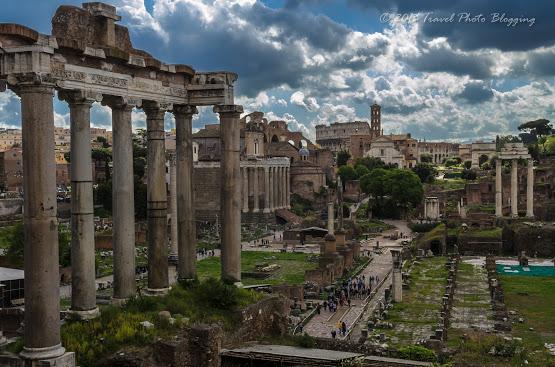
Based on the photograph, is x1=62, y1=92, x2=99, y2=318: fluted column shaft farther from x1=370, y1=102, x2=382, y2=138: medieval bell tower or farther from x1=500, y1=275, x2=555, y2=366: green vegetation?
x1=370, y1=102, x2=382, y2=138: medieval bell tower

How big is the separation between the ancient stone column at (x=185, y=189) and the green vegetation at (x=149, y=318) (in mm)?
971

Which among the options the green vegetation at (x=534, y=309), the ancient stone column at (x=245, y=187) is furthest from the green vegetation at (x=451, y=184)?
the green vegetation at (x=534, y=309)

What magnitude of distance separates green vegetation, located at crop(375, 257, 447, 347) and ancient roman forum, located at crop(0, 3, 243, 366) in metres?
9.75

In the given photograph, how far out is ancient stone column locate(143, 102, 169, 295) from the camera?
13633 millimetres

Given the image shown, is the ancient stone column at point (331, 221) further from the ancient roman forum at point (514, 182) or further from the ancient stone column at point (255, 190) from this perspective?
the ancient stone column at point (255, 190)

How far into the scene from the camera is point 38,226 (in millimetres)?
9344

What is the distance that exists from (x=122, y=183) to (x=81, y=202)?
127cm

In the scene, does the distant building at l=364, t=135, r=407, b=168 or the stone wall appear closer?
the stone wall

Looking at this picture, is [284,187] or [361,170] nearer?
[284,187]

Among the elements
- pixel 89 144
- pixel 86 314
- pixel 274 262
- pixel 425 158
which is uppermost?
pixel 425 158

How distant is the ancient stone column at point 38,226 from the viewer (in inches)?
368

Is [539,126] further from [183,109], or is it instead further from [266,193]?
[183,109]

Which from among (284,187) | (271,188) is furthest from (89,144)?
(284,187)

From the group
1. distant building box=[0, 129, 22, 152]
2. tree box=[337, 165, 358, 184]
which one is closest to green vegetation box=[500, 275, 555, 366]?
tree box=[337, 165, 358, 184]
